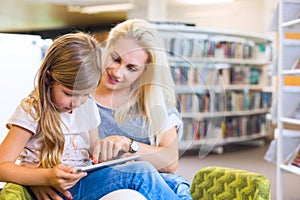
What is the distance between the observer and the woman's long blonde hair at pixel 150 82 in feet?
4.03

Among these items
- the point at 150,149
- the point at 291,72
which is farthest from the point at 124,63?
A: the point at 291,72

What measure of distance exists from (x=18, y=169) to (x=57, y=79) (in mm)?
263

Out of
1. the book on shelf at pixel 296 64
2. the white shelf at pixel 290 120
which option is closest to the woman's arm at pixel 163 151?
the white shelf at pixel 290 120

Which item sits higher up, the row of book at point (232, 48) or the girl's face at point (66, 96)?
the row of book at point (232, 48)

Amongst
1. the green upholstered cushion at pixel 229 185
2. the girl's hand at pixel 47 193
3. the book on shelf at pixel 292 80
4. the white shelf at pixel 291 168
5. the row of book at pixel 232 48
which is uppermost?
the row of book at pixel 232 48

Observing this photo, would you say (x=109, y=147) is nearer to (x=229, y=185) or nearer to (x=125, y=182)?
(x=125, y=182)

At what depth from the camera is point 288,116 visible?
2.97 meters

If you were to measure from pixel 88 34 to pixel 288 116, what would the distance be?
200 centimetres

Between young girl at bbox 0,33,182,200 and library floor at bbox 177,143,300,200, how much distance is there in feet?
4.30

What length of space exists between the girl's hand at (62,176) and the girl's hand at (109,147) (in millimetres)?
112

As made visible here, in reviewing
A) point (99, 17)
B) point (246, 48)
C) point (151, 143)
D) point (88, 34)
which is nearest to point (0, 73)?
point (88, 34)

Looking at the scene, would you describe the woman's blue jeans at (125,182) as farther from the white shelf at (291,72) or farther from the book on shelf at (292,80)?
the book on shelf at (292,80)

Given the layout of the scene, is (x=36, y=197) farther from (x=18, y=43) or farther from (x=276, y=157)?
(x=276, y=157)

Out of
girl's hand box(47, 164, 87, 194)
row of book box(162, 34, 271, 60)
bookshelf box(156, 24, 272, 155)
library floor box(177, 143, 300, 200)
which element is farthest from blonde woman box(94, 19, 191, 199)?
row of book box(162, 34, 271, 60)
